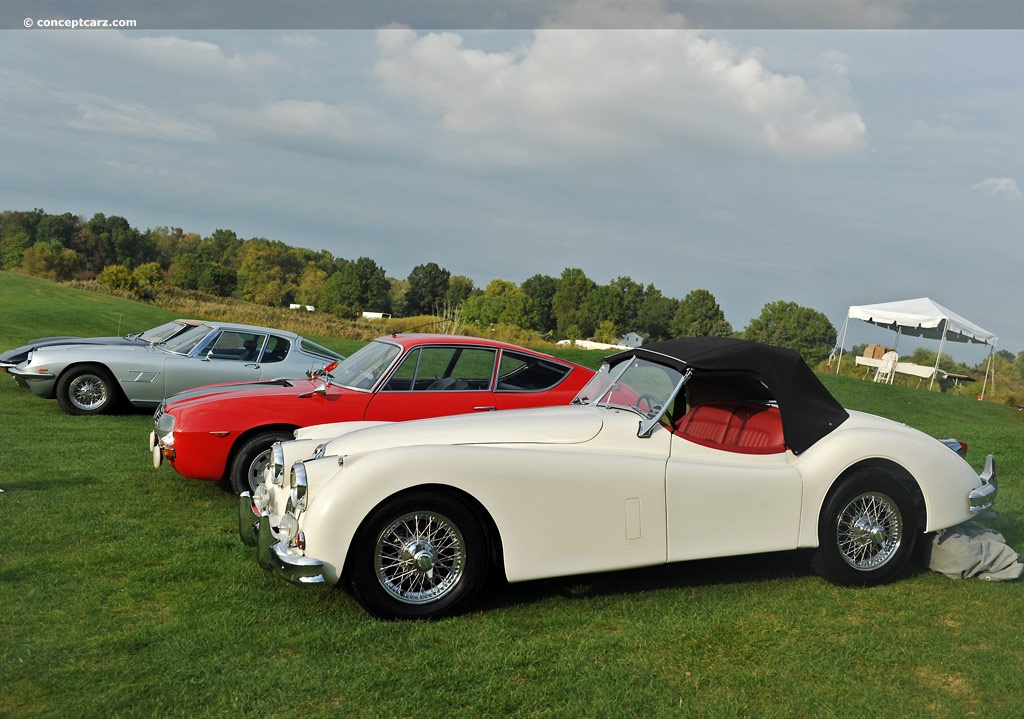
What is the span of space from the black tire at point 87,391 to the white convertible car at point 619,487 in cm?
713

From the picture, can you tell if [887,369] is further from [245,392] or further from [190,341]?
[245,392]

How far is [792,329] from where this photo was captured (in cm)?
4609

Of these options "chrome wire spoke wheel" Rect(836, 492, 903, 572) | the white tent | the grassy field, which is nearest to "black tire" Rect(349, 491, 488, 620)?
the grassy field

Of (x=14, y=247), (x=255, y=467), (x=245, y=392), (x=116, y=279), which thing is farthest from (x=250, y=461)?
(x=14, y=247)

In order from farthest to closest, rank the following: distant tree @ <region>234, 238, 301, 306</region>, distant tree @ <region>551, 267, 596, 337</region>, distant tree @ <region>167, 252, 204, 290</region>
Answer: distant tree @ <region>234, 238, 301, 306</region>
distant tree @ <region>551, 267, 596, 337</region>
distant tree @ <region>167, 252, 204, 290</region>

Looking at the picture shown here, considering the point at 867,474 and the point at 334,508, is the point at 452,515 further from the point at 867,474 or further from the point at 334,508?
the point at 867,474

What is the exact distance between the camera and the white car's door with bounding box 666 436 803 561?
4.89 metres

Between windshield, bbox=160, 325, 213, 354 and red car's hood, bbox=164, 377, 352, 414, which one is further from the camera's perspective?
windshield, bbox=160, 325, 213, 354

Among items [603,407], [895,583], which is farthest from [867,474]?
[603,407]

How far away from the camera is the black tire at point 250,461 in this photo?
6984mm

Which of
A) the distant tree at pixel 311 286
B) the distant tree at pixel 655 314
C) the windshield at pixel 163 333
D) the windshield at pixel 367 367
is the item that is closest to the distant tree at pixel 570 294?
the distant tree at pixel 655 314

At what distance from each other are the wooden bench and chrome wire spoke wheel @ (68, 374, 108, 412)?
30.6 ft

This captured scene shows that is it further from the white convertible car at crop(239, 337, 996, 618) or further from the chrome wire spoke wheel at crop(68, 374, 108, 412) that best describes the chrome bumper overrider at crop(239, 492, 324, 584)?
the chrome wire spoke wheel at crop(68, 374, 108, 412)

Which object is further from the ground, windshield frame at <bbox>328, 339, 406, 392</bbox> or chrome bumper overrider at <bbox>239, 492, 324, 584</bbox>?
windshield frame at <bbox>328, 339, 406, 392</bbox>
